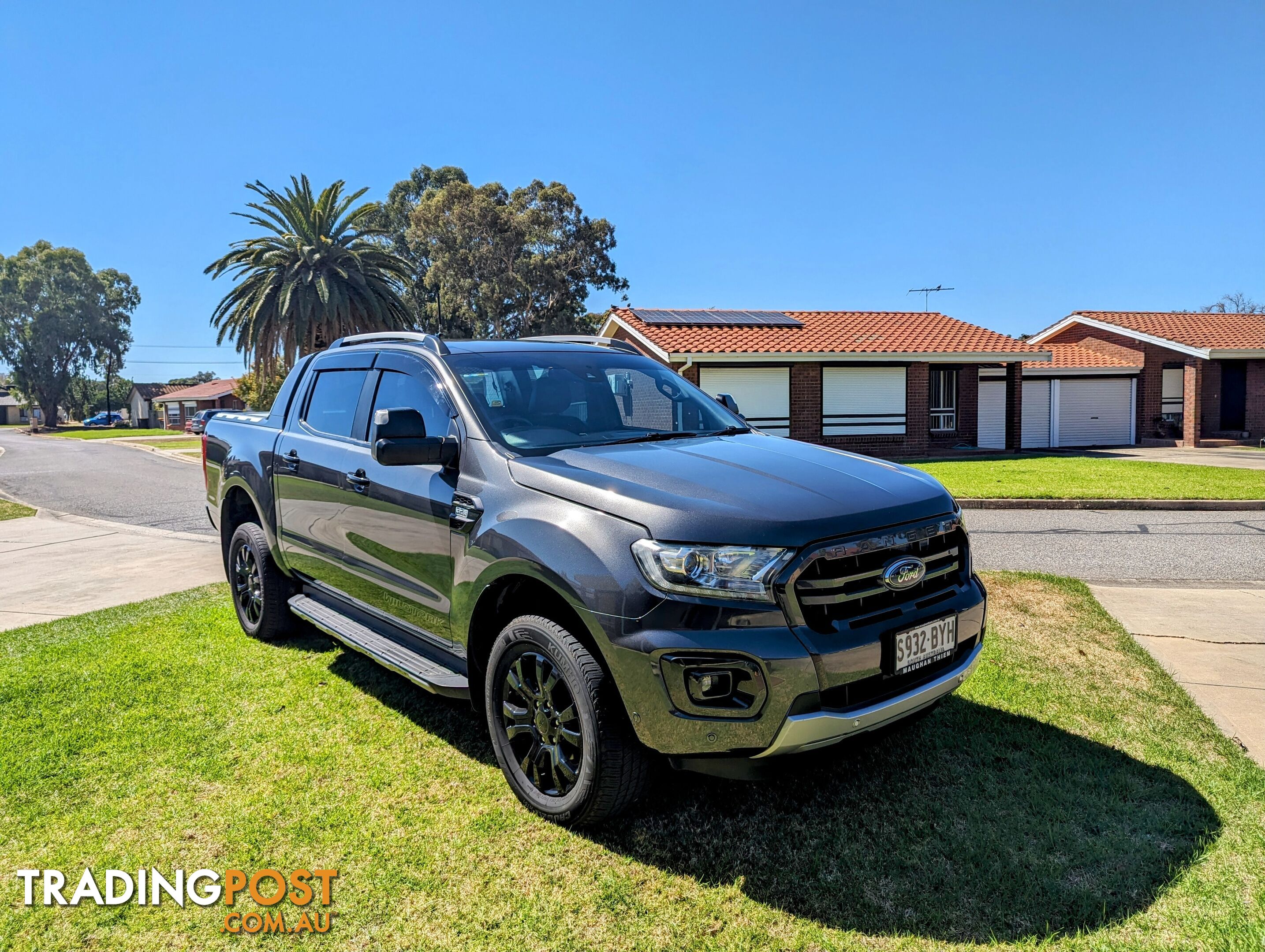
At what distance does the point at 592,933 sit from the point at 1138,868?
1.90 m

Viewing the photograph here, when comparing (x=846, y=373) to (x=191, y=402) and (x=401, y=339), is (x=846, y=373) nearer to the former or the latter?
(x=401, y=339)

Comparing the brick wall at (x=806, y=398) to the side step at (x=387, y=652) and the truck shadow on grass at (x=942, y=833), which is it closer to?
the side step at (x=387, y=652)

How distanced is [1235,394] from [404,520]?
103ft

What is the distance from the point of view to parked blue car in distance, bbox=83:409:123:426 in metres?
82.1

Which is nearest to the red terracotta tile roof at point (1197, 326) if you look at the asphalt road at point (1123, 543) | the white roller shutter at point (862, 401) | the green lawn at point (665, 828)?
the white roller shutter at point (862, 401)

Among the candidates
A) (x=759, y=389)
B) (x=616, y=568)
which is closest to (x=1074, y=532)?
(x=616, y=568)

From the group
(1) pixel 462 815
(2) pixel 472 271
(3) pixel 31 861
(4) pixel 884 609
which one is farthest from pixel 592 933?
(2) pixel 472 271

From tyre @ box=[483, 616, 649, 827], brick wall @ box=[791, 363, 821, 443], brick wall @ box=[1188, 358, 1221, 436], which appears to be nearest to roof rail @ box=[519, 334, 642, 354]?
tyre @ box=[483, 616, 649, 827]

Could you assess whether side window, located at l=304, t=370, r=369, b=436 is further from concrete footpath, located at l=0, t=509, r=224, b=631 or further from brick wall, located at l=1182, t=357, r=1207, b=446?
brick wall, located at l=1182, t=357, r=1207, b=446

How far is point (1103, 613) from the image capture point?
5.88 metres

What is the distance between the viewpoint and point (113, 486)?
59.7 ft

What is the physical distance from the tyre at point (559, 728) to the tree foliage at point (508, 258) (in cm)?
4298

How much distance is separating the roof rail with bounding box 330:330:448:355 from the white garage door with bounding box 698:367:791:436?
18705 mm

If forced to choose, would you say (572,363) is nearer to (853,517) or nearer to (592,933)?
(853,517)
